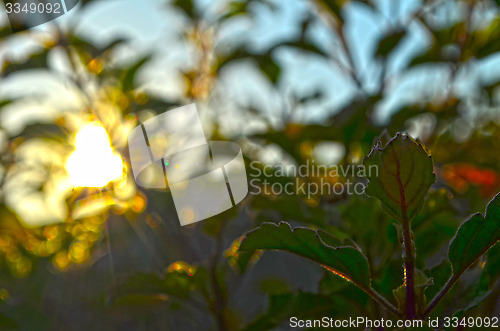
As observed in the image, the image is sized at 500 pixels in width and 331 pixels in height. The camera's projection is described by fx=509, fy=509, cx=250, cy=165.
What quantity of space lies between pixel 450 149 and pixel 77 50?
165cm

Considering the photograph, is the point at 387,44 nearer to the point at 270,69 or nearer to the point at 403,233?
the point at 270,69

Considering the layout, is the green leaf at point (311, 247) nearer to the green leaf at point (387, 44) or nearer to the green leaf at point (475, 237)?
the green leaf at point (475, 237)

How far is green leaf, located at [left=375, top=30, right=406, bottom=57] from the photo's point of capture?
5.91 feet

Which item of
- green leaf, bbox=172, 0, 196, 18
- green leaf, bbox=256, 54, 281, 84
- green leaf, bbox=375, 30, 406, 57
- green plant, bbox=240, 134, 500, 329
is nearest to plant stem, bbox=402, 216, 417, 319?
green plant, bbox=240, 134, 500, 329

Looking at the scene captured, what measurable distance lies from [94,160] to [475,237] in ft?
4.69

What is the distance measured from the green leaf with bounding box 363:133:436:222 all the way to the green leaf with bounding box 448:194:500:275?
69 mm

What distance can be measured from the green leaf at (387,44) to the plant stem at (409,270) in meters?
1.26

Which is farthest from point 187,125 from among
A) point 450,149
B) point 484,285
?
point 484,285

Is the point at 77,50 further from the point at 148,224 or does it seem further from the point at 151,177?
the point at 148,224

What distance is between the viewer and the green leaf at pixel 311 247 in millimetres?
672

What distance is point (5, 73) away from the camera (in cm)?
207

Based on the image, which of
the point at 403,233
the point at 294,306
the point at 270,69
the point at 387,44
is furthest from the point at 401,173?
the point at 270,69

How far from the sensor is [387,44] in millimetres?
1808

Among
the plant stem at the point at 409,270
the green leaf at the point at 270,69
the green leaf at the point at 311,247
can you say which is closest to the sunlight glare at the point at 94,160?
the green leaf at the point at 270,69
